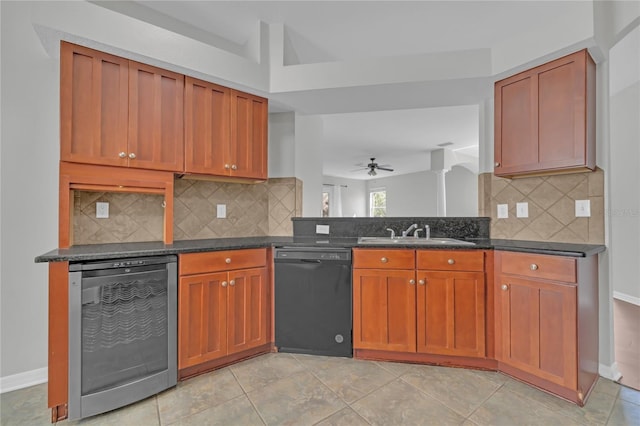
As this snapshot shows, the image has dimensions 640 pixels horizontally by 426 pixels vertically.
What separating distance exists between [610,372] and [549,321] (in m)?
0.73

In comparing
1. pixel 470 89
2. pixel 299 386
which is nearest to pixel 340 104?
pixel 470 89

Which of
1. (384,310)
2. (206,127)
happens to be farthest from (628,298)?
(206,127)

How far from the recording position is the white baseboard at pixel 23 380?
1.92 m

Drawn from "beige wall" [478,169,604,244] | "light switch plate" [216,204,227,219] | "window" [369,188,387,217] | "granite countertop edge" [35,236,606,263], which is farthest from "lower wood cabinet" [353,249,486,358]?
"window" [369,188,387,217]

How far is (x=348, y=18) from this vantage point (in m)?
2.41

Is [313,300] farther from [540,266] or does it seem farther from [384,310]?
[540,266]

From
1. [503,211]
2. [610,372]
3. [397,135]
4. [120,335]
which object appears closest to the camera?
[120,335]

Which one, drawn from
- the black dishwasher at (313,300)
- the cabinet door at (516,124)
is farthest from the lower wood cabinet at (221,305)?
the cabinet door at (516,124)

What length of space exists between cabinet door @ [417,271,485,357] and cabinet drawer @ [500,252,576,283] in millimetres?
198

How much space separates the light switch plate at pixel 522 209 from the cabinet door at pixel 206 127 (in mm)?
2433

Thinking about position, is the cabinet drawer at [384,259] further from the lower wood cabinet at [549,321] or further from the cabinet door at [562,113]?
the cabinet door at [562,113]

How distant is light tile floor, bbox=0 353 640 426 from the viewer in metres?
1.64

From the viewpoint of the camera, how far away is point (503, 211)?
8.60ft

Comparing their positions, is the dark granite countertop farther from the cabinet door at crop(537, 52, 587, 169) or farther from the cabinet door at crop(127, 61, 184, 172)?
the cabinet door at crop(127, 61, 184, 172)
